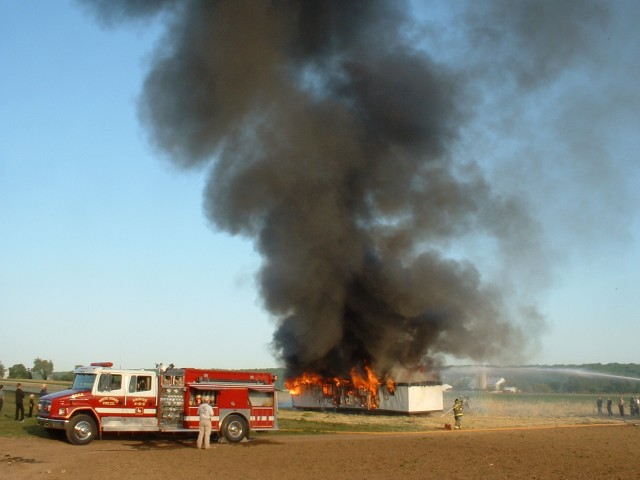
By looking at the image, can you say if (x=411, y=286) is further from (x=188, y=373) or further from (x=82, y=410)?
(x=82, y=410)

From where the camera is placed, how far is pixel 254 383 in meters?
21.8

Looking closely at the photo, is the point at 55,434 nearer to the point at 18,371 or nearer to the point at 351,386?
the point at 351,386

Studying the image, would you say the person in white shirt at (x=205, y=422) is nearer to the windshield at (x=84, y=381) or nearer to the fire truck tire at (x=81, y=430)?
the fire truck tire at (x=81, y=430)

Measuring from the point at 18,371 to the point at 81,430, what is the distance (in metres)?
79.5

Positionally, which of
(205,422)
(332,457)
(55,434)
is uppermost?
(205,422)

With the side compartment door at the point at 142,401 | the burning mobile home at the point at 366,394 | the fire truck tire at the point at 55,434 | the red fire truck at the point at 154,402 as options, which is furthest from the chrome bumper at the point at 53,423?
the burning mobile home at the point at 366,394

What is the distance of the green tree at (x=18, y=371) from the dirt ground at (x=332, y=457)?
7297cm

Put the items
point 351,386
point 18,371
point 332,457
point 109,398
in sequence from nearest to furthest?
point 332,457, point 109,398, point 351,386, point 18,371

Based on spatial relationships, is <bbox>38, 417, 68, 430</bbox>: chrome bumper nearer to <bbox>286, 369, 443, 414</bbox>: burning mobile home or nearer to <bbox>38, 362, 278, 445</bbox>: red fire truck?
<bbox>38, 362, 278, 445</bbox>: red fire truck

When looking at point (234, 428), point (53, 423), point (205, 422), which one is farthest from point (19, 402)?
point (205, 422)

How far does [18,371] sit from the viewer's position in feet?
292

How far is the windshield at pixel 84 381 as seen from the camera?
770 inches

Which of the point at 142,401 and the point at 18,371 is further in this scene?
the point at 18,371

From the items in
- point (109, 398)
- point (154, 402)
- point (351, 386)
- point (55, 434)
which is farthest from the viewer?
point (351, 386)
